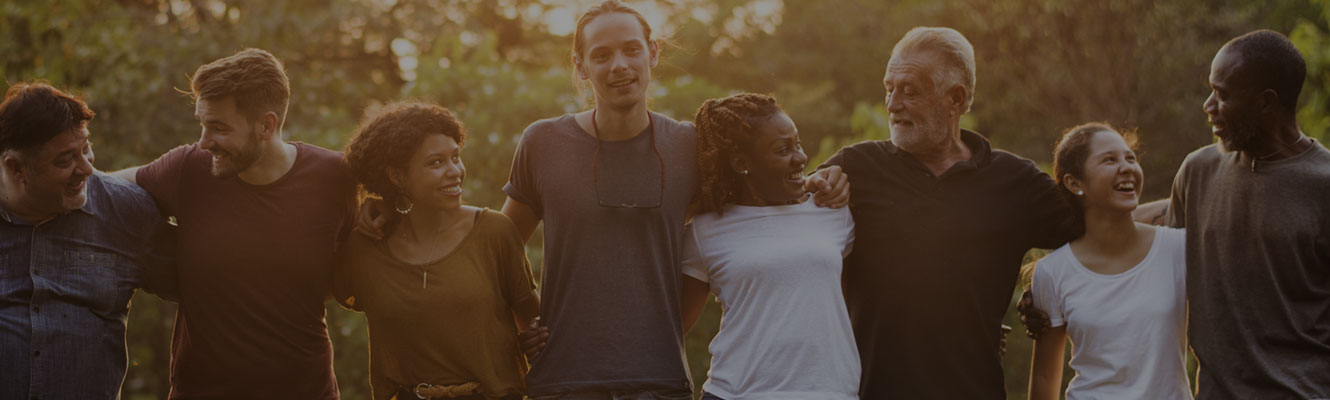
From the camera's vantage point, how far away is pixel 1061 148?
448 cm

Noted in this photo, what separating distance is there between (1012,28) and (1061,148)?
43.8ft

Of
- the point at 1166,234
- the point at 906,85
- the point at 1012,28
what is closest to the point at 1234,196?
the point at 1166,234

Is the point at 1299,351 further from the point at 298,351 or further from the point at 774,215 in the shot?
the point at 298,351

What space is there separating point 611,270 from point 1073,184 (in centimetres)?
178

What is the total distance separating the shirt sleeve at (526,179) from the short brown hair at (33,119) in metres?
1.46

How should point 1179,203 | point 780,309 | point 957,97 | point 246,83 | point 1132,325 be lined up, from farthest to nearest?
point 957,97 → point 1179,203 → point 1132,325 → point 246,83 → point 780,309

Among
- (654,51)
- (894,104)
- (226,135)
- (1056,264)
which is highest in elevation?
(654,51)

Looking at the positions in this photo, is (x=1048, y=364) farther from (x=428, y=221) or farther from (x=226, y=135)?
(x=226, y=135)

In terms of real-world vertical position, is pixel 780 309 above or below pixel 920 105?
below

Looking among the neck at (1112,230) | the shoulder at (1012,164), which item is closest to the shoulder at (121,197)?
the shoulder at (1012,164)

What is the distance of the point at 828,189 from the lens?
13.6 ft

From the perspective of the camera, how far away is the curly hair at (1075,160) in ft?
14.4

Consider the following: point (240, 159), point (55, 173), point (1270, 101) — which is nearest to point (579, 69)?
point (240, 159)

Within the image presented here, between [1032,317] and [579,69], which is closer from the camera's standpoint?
[579,69]
